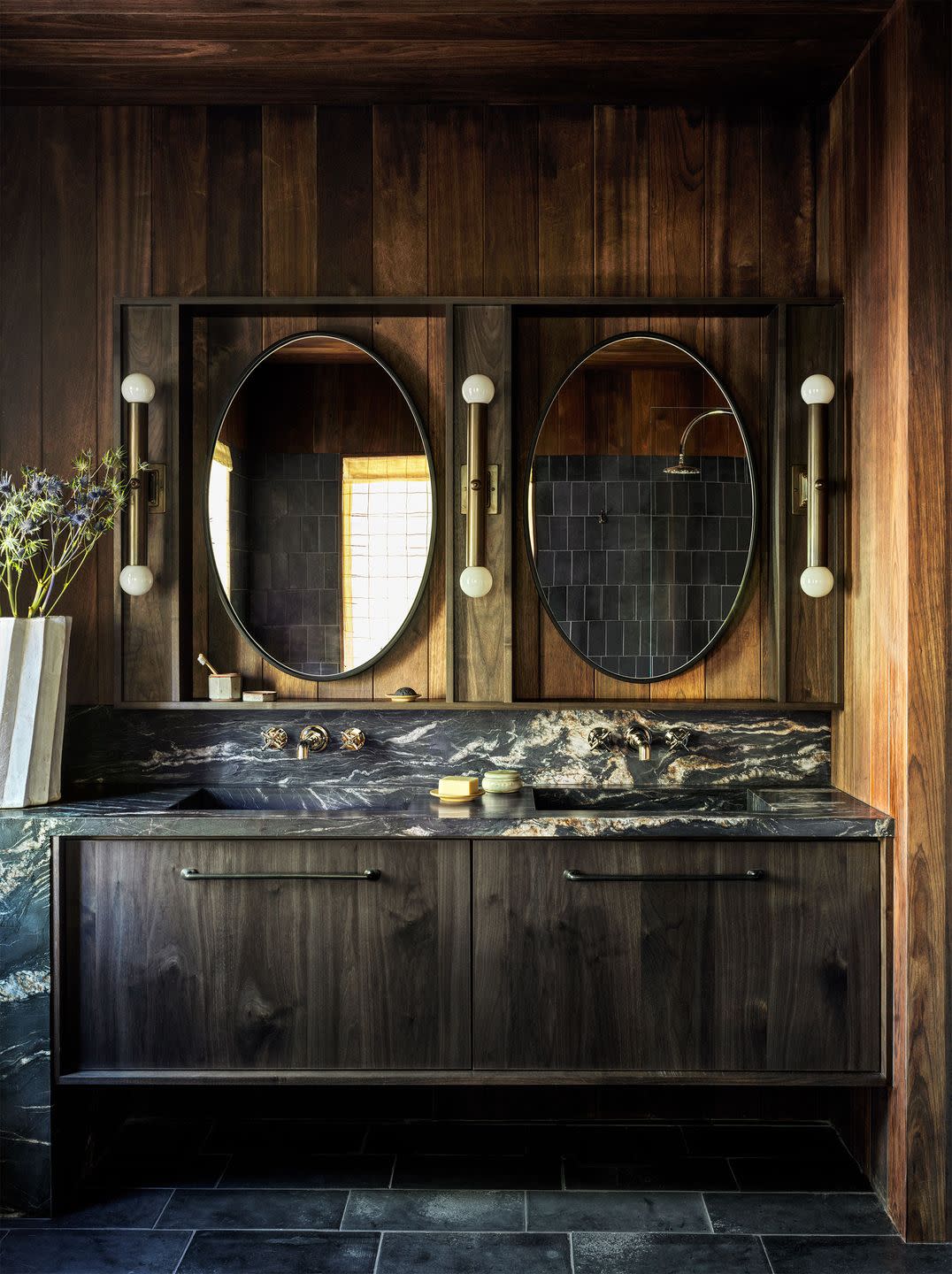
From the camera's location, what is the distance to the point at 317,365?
8.88 ft

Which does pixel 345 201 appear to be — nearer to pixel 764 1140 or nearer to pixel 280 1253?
pixel 280 1253

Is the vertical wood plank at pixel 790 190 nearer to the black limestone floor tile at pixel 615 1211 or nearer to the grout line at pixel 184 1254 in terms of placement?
the black limestone floor tile at pixel 615 1211

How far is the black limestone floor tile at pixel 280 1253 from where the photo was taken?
81.7 inches

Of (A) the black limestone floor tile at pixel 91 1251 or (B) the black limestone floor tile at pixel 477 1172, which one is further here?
(B) the black limestone floor tile at pixel 477 1172

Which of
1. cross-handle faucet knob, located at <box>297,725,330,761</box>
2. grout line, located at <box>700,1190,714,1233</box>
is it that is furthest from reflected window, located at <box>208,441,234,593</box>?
grout line, located at <box>700,1190,714,1233</box>

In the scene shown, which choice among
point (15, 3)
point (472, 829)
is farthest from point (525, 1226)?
point (15, 3)

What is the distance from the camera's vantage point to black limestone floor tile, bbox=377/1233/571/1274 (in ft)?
6.78

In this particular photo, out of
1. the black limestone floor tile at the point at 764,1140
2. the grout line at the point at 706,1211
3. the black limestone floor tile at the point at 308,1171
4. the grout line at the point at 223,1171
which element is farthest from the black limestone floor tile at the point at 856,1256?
the grout line at the point at 223,1171

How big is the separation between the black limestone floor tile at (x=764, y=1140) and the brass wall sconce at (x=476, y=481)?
1497 mm

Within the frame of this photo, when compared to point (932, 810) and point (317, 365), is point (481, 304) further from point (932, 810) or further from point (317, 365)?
point (932, 810)

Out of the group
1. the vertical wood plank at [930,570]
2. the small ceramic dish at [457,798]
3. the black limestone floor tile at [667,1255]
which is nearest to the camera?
the black limestone floor tile at [667,1255]

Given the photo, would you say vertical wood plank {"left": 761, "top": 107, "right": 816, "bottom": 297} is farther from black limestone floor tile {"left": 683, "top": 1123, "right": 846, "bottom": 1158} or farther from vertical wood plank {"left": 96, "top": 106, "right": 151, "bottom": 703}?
black limestone floor tile {"left": 683, "top": 1123, "right": 846, "bottom": 1158}

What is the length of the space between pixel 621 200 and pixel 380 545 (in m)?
1.10

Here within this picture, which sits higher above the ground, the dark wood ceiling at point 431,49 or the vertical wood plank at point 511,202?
the dark wood ceiling at point 431,49
